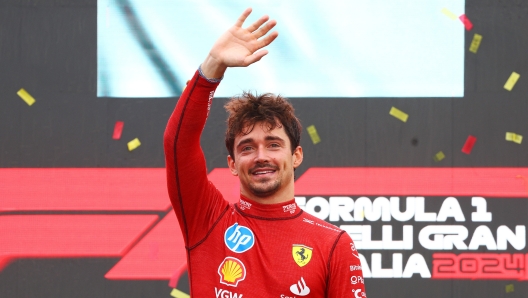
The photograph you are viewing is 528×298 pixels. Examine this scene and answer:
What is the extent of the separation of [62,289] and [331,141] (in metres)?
1.29

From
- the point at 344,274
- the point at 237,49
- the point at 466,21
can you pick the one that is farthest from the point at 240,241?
the point at 466,21

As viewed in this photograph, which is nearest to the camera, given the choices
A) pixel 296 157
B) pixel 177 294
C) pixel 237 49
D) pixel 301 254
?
pixel 237 49

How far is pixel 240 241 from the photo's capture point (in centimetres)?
148

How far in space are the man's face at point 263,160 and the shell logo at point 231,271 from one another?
0.54ft

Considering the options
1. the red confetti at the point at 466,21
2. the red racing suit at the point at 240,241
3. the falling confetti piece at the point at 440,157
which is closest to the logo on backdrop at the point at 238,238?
the red racing suit at the point at 240,241

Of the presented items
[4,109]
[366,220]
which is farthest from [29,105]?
[366,220]

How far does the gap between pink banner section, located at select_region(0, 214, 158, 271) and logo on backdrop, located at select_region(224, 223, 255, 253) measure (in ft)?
4.33

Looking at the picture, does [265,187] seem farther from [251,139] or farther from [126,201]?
[126,201]

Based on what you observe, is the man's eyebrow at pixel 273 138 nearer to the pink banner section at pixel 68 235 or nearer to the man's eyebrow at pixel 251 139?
the man's eyebrow at pixel 251 139

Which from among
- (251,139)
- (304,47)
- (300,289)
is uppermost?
(304,47)

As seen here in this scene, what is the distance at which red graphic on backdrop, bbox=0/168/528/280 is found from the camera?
2.73m

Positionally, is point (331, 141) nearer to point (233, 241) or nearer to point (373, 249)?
point (373, 249)

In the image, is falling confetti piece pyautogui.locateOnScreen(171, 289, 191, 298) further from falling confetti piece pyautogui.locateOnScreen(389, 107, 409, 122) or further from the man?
the man

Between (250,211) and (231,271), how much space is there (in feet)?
0.53
